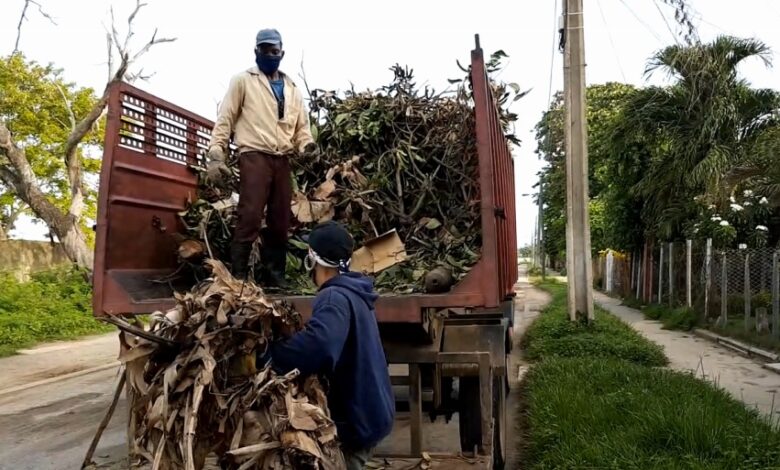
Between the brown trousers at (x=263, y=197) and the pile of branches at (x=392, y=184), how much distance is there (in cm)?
29

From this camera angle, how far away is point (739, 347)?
11.4 metres

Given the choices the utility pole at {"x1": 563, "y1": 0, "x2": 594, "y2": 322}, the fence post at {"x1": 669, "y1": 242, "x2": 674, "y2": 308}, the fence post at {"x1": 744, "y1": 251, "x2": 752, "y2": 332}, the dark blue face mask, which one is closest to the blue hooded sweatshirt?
the dark blue face mask

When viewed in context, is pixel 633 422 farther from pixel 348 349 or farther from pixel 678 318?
pixel 678 318

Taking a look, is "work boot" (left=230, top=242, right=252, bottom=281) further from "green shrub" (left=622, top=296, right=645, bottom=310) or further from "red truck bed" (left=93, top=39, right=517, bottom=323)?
"green shrub" (left=622, top=296, right=645, bottom=310)

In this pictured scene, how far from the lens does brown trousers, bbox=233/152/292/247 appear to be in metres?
4.43

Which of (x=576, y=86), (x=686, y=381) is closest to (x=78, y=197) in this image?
(x=576, y=86)

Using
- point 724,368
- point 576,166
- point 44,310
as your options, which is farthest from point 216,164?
point 44,310

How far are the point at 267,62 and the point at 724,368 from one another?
25.8ft

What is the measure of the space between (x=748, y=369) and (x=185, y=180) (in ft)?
25.8

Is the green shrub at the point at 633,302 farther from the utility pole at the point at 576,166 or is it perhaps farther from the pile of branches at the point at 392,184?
the pile of branches at the point at 392,184

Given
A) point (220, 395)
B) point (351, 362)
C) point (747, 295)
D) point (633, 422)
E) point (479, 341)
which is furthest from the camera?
point (747, 295)

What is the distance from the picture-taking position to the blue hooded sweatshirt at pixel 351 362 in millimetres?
2645

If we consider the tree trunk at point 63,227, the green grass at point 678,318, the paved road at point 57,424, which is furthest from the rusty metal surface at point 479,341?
the tree trunk at point 63,227

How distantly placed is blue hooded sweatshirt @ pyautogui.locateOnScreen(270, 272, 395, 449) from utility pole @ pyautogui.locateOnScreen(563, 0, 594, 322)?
8.59 meters
